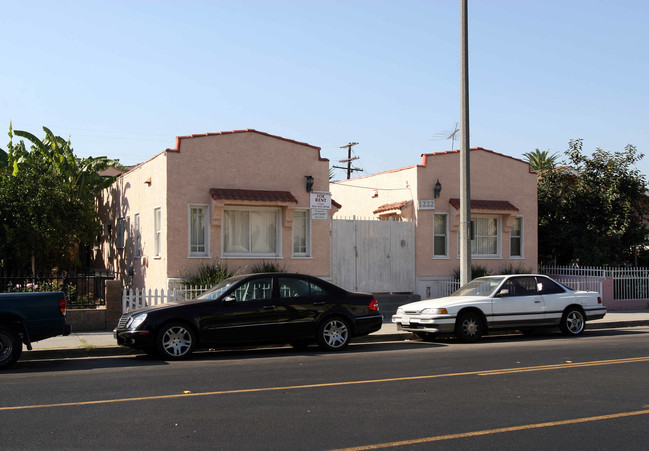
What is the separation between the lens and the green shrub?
17797 mm

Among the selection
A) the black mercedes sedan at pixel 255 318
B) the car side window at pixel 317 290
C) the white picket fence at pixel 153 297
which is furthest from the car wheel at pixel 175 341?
the white picket fence at pixel 153 297

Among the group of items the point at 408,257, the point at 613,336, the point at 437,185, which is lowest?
the point at 613,336

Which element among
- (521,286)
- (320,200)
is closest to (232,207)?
(320,200)

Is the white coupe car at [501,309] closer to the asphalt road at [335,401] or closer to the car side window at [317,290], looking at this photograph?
the asphalt road at [335,401]

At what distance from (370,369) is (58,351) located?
19.3 feet

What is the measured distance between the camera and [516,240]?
22.7 m

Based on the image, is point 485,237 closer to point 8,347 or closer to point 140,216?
point 140,216

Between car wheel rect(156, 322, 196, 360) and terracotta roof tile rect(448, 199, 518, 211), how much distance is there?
1131cm

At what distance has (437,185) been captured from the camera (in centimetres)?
2114

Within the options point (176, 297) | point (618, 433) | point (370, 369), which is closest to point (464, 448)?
point (618, 433)

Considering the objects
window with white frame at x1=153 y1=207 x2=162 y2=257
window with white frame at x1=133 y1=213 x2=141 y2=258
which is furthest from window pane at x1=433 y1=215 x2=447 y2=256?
window with white frame at x1=133 y1=213 x2=141 y2=258

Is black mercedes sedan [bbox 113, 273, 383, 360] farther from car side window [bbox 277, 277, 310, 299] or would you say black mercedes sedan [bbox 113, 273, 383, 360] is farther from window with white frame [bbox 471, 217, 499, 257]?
window with white frame [bbox 471, 217, 499, 257]

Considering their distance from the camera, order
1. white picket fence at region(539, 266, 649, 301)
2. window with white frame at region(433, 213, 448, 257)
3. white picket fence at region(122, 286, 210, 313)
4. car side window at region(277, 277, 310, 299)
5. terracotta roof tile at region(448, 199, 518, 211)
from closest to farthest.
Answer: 1. car side window at region(277, 277, 310, 299)
2. white picket fence at region(122, 286, 210, 313)
3. terracotta roof tile at region(448, 199, 518, 211)
4. window with white frame at region(433, 213, 448, 257)
5. white picket fence at region(539, 266, 649, 301)

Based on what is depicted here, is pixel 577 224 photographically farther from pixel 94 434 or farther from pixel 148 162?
pixel 94 434
